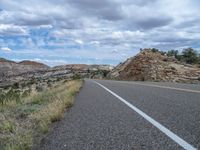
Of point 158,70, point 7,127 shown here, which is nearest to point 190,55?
point 158,70

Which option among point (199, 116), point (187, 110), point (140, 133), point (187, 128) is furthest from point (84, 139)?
point (187, 110)

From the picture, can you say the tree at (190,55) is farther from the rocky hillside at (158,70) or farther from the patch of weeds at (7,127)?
the patch of weeds at (7,127)

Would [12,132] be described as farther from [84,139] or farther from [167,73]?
[167,73]

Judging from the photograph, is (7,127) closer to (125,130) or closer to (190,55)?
(125,130)

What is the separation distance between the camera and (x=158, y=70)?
56.4 m

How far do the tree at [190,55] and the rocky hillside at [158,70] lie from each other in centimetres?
1655

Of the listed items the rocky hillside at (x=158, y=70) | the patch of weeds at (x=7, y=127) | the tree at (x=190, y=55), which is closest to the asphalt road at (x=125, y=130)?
the patch of weeds at (x=7, y=127)

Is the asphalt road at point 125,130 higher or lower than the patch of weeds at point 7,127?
higher

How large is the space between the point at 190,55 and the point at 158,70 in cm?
3195

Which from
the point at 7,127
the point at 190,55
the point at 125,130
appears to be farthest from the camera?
the point at 190,55

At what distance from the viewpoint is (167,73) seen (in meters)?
54.4

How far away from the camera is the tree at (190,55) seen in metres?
83.0

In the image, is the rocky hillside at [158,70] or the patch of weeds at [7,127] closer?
the patch of weeds at [7,127]

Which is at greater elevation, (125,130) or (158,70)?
(125,130)
